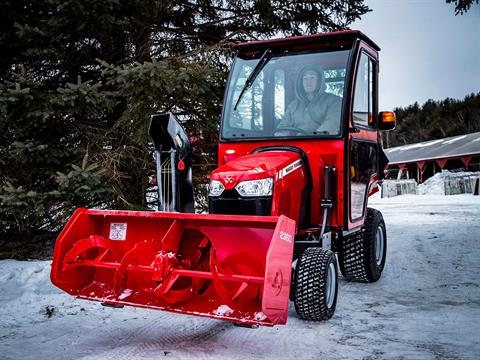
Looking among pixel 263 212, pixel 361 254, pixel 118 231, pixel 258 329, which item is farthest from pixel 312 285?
pixel 361 254

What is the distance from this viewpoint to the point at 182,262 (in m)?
4.11

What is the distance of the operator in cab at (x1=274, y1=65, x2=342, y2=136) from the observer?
4992 millimetres

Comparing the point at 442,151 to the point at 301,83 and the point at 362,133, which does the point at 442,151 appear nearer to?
the point at 362,133

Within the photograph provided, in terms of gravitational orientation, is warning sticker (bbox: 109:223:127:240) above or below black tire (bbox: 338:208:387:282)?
above

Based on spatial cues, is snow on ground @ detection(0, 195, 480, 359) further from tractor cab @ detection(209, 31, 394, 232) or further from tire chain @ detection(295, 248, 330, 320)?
tractor cab @ detection(209, 31, 394, 232)

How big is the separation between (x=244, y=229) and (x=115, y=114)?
16.0 feet

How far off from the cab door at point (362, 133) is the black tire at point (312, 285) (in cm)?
98

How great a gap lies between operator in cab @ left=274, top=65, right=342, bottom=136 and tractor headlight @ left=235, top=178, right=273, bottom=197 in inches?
39.1

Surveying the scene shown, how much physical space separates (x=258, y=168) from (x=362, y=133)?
1.72 m

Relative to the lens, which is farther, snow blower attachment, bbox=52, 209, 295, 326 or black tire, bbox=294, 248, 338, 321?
black tire, bbox=294, 248, 338, 321

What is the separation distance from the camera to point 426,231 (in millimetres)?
10031

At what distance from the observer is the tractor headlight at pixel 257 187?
14.0 ft

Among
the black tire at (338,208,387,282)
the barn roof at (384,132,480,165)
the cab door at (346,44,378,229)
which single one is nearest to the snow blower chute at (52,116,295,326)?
the cab door at (346,44,378,229)

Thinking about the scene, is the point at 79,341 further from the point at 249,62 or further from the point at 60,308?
the point at 249,62
